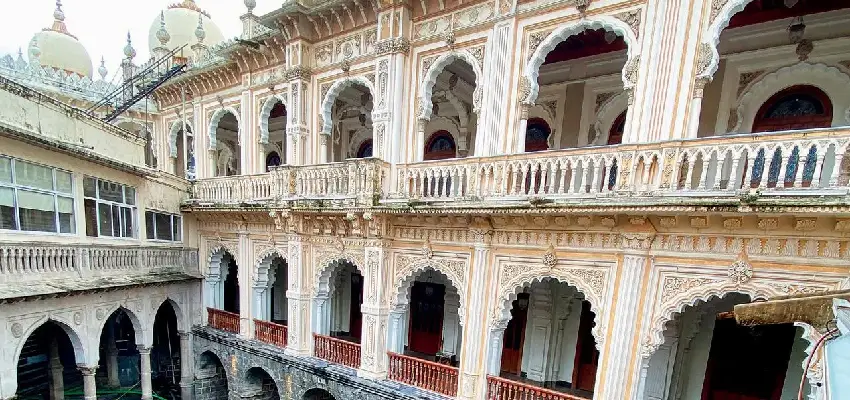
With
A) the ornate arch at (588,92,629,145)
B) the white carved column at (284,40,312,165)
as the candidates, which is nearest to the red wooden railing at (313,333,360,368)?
the white carved column at (284,40,312,165)

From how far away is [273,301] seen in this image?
1328 centimetres

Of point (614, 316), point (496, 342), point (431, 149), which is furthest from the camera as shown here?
point (431, 149)

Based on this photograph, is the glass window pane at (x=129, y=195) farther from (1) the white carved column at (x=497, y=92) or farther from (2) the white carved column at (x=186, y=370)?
(1) the white carved column at (x=497, y=92)

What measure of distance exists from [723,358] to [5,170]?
43.7 ft

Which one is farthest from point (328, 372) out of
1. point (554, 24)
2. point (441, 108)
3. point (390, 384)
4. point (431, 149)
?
point (554, 24)

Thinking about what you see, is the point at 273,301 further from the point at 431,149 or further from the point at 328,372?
the point at 431,149

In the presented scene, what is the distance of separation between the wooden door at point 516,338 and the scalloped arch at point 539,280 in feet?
8.00

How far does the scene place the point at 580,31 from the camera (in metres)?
6.54

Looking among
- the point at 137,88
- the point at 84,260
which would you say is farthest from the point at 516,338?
the point at 137,88

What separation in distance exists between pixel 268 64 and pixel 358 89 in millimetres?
2358

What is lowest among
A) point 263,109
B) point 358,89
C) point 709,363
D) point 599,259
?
point 709,363

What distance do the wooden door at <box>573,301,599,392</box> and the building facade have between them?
0.05 m

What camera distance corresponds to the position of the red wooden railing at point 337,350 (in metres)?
8.79

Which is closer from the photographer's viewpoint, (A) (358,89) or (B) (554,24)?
(B) (554,24)
